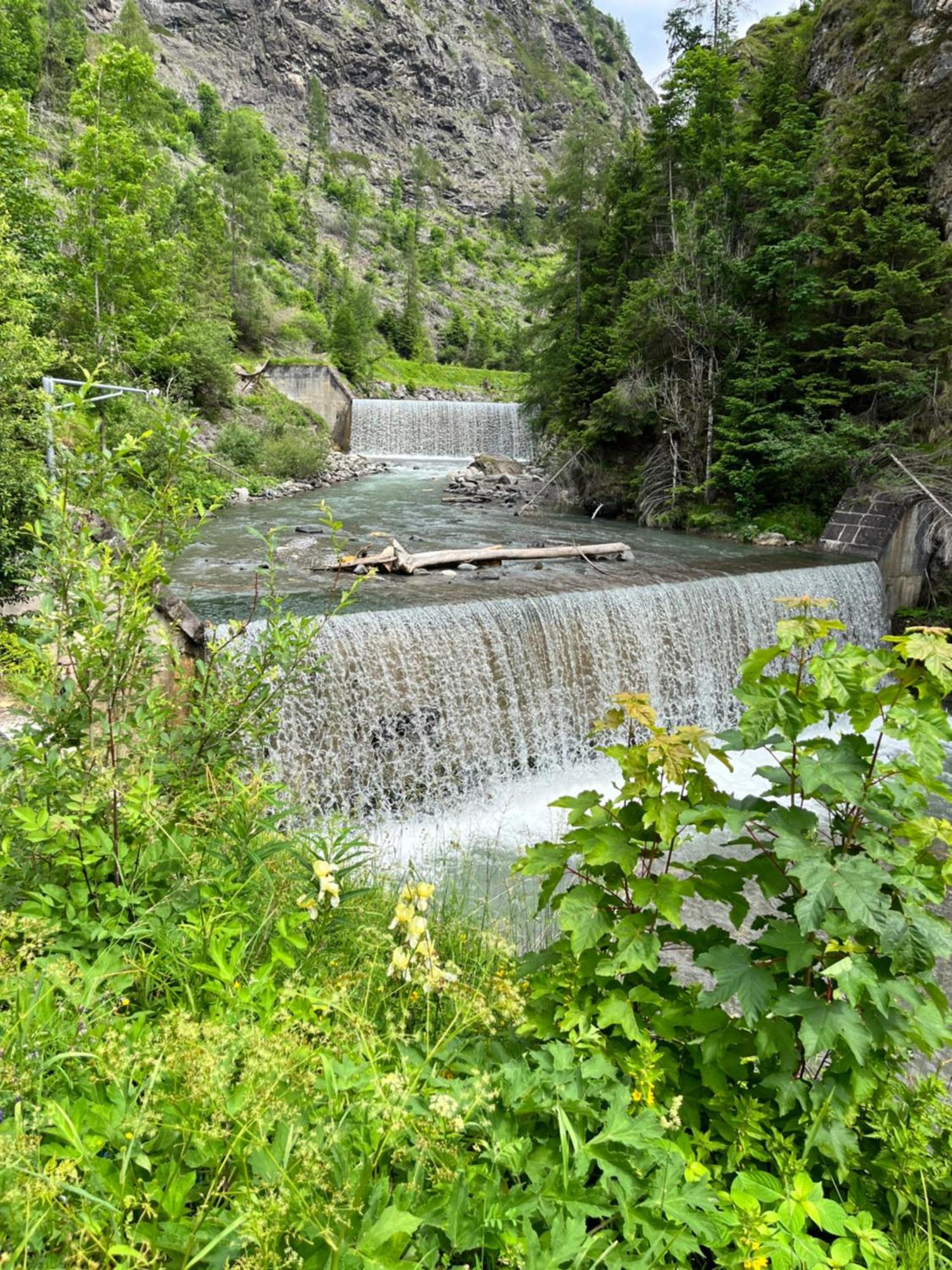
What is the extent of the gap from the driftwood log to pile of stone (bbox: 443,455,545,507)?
7.43m

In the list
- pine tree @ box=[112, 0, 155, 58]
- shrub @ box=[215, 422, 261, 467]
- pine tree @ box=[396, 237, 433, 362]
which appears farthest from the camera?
pine tree @ box=[396, 237, 433, 362]

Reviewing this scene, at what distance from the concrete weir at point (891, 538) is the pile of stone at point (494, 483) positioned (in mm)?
8628

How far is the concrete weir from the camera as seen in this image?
1169 centimetres

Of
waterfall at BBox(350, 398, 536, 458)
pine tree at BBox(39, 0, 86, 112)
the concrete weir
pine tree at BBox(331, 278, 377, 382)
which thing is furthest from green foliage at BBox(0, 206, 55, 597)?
pine tree at BBox(39, 0, 86, 112)

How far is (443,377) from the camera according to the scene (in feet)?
155

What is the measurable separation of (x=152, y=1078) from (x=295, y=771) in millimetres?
5269

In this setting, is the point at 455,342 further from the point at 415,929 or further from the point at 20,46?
the point at 415,929

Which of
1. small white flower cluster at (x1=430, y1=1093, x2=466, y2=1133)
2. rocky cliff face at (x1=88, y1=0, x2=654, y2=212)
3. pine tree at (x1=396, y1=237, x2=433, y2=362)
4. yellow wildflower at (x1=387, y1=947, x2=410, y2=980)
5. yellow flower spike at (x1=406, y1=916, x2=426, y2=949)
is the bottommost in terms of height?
small white flower cluster at (x1=430, y1=1093, x2=466, y2=1133)

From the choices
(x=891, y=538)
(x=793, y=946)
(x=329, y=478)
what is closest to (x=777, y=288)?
(x=891, y=538)

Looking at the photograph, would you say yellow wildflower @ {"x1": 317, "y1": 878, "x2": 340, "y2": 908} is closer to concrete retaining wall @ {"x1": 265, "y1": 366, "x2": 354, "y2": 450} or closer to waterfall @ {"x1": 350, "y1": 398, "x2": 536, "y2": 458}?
concrete retaining wall @ {"x1": 265, "y1": 366, "x2": 354, "y2": 450}

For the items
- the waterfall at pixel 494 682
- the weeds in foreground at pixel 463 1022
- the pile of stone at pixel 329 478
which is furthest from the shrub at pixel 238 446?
the weeds in foreground at pixel 463 1022

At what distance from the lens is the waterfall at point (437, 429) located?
31.1m

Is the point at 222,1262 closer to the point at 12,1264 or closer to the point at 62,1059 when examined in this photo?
the point at 12,1264

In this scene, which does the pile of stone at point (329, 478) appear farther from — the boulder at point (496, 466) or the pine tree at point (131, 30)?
the pine tree at point (131, 30)
